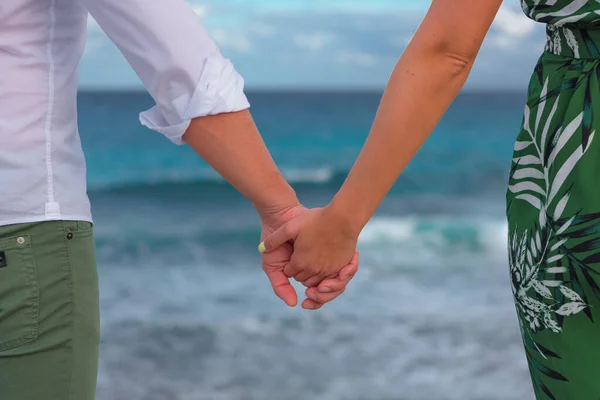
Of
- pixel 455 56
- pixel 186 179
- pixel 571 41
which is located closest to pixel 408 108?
pixel 455 56

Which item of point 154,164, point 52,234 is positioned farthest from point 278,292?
point 154,164

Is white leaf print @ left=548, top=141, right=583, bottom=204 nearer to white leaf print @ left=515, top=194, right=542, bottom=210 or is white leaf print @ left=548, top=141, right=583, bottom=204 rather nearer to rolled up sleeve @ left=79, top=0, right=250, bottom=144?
white leaf print @ left=515, top=194, right=542, bottom=210

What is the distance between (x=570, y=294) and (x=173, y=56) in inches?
30.1

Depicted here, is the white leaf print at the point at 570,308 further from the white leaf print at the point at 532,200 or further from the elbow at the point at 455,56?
the elbow at the point at 455,56

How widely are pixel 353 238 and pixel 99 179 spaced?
14.5 m

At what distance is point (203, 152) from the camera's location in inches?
60.0

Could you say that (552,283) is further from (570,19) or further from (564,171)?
(570,19)

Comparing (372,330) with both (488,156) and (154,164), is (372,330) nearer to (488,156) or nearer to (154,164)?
(154,164)

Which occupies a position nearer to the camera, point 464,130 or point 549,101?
point 549,101

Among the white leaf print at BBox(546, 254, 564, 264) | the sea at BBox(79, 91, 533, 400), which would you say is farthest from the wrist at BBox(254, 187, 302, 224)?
the sea at BBox(79, 91, 533, 400)

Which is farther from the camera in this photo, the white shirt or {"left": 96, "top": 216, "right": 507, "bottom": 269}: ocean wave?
{"left": 96, "top": 216, "right": 507, "bottom": 269}: ocean wave

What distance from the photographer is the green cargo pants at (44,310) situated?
1.37m

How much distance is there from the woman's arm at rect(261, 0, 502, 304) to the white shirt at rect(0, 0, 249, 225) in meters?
0.32

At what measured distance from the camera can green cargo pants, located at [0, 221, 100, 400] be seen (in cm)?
137
